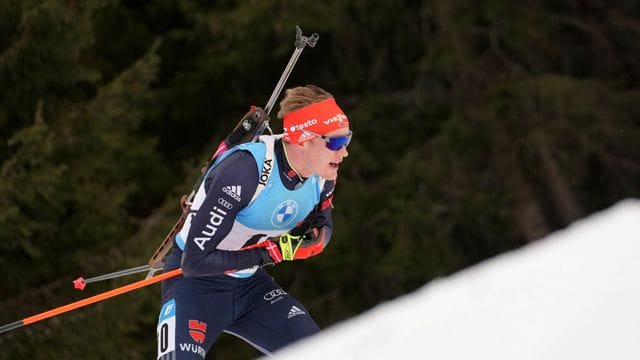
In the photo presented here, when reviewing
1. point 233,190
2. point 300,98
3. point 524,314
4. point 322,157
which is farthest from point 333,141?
point 524,314

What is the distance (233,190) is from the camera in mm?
4262

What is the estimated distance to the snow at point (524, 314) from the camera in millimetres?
1924

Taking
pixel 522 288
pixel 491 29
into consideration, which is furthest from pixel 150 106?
pixel 522 288

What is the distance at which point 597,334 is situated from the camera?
1922 millimetres

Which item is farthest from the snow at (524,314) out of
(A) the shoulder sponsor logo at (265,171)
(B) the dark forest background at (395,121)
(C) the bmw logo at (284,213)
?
(B) the dark forest background at (395,121)

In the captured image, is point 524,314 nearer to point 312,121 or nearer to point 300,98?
point 312,121

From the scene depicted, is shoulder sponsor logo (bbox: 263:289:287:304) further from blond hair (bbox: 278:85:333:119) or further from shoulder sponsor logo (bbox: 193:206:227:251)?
blond hair (bbox: 278:85:333:119)

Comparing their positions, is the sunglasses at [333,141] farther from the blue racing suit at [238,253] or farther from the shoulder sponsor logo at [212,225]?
the shoulder sponsor logo at [212,225]

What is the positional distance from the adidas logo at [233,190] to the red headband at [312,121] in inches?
14.8

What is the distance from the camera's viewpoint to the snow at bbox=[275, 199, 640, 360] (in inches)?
75.7

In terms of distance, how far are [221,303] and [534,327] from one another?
2.75 metres

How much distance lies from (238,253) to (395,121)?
8975mm

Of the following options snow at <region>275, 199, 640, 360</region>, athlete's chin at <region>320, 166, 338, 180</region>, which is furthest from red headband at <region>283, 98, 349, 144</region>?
snow at <region>275, 199, 640, 360</region>

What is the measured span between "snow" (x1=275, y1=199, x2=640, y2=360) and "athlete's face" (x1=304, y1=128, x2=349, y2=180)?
7.48ft
